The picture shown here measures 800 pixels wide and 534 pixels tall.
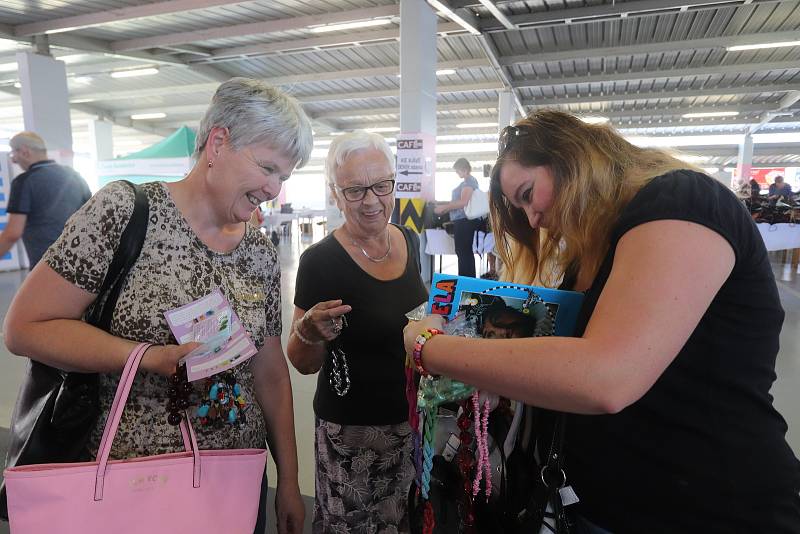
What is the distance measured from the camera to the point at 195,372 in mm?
1000

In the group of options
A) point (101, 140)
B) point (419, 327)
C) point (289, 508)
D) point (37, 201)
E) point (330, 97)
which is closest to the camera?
point (419, 327)

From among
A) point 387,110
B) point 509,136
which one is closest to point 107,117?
point 387,110

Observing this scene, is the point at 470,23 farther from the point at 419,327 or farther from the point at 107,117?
the point at 107,117

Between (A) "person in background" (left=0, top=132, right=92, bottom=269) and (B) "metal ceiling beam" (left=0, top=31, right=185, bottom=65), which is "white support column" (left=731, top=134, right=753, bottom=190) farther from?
(A) "person in background" (left=0, top=132, right=92, bottom=269)

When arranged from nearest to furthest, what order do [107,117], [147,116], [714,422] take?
1. [714,422]
2. [107,117]
3. [147,116]

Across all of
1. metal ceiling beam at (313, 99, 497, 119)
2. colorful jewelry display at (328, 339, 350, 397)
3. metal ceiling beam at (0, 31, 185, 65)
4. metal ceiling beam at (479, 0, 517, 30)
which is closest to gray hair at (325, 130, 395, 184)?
colorful jewelry display at (328, 339, 350, 397)

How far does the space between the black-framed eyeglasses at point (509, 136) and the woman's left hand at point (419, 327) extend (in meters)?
0.38

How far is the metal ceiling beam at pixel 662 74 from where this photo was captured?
390 inches

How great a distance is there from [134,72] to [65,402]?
11.8 metres

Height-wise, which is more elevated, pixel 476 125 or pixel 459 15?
pixel 459 15

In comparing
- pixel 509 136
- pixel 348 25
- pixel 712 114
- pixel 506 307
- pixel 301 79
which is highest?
pixel 348 25

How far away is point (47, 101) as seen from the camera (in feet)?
28.7

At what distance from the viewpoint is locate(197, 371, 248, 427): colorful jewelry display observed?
43.3 inches

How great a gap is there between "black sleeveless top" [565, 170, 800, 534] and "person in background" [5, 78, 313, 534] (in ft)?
2.46
